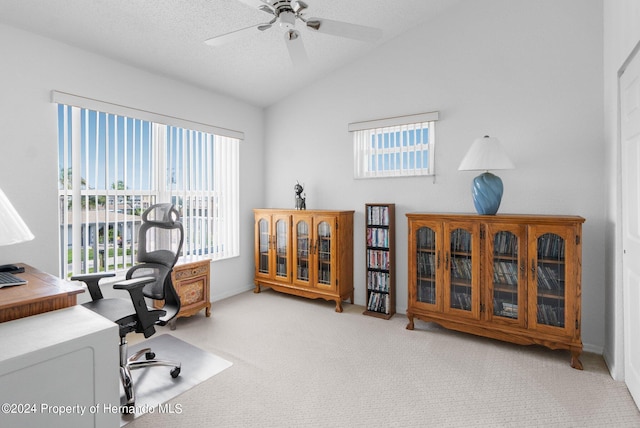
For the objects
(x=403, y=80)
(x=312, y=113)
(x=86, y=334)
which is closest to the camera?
(x=86, y=334)

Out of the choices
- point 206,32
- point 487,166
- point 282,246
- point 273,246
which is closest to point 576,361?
point 487,166

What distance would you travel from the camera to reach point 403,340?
9.76 ft

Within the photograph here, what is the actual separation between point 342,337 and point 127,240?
2.32 m

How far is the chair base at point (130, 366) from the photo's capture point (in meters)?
2.00

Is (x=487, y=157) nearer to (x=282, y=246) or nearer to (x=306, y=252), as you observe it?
(x=306, y=252)

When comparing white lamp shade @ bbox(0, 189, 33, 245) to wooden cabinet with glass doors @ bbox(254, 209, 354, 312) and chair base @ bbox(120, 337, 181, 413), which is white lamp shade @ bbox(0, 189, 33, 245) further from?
wooden cabinet with glass doors @ bbox(254, 209, 354, 312)

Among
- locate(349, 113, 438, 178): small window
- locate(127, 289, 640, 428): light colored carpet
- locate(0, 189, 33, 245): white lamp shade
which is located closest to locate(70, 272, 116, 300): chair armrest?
locate(127, 289, 640, 428): light colored carpet

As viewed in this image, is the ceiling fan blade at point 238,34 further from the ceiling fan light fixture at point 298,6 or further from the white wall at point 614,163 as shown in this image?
the white wall at point 614,163

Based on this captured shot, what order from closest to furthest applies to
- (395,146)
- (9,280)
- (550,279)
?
(9,280), (550,279), (395,146)

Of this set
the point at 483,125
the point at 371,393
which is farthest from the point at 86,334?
the point at 483,125

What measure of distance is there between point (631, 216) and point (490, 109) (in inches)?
60.9

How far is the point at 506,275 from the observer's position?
9.11 ft

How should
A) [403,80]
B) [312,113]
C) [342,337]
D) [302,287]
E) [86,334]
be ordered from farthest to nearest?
1. [312,113]
2. [302,287]
3. [403,80]
4. [342,337]
5. [86,334]

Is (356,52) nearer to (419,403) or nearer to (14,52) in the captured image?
(14,52)
